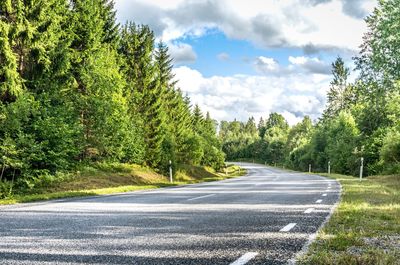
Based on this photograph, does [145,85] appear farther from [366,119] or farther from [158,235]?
[158,235]

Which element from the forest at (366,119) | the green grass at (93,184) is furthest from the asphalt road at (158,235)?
the forest at (366,119)

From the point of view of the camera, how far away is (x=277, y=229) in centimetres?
700

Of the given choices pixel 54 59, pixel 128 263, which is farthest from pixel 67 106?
pixel 128 263

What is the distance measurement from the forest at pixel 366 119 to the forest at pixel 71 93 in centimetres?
1531

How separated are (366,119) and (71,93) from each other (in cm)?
3664

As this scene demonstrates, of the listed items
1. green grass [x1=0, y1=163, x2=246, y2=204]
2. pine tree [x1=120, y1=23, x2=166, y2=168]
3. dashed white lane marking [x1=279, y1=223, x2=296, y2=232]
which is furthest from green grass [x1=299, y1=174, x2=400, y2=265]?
pine tree [x1=120, y1=23, x2=166, y2=168]

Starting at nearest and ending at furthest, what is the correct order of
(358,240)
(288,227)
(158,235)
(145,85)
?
(358,240), (158,235), (288,227), (145,85)

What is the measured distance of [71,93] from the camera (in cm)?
2625

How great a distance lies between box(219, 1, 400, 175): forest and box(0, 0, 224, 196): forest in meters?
15.3

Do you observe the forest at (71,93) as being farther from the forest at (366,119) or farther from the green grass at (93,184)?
the forest at (366,119)

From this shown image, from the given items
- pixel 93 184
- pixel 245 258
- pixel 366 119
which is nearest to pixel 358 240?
pixel 245 258

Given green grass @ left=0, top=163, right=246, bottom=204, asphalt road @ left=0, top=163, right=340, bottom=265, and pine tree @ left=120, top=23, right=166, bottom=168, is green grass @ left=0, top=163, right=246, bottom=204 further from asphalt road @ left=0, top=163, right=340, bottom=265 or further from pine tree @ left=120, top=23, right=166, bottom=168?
A: asphalt road @ left=0, top=163, right=340, bottom=265

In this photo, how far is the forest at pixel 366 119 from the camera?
880 inches

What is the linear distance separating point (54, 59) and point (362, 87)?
1668 cm
